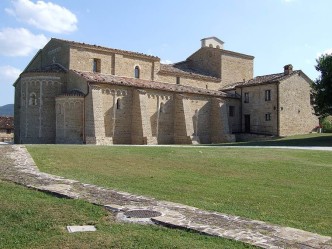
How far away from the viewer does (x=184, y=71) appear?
1820 inches

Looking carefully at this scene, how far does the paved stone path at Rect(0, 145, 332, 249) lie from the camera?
559 cm

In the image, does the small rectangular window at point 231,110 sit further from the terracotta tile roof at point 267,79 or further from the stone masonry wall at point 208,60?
the stone masonry wall at point 208,60

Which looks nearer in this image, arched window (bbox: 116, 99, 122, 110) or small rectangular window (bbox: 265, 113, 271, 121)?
arched window (bbox: 116, 99, 122, 110)

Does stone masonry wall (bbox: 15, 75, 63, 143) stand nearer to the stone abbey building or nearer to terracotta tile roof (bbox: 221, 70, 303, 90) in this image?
the stone abbey building

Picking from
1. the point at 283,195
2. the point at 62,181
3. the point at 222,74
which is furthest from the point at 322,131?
the point at 62,181

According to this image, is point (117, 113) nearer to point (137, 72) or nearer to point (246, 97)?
point (137, 72)

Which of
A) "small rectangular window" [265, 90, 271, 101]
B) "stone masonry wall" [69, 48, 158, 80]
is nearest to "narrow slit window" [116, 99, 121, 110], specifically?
"stone masonry wall" [69, 48, 158, 80]

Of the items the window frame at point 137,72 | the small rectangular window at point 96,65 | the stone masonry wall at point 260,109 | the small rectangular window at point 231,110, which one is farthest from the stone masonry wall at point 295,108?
the small rectangular window at point 96,65

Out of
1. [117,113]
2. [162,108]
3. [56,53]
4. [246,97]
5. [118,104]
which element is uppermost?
[56,53]

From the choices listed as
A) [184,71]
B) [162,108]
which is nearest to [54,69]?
[162,108]

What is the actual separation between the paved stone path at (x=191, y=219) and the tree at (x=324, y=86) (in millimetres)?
31924

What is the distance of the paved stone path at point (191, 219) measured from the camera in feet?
18.3

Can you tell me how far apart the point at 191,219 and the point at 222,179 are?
281 inches

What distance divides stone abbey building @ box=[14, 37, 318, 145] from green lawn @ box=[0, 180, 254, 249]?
2496cm
